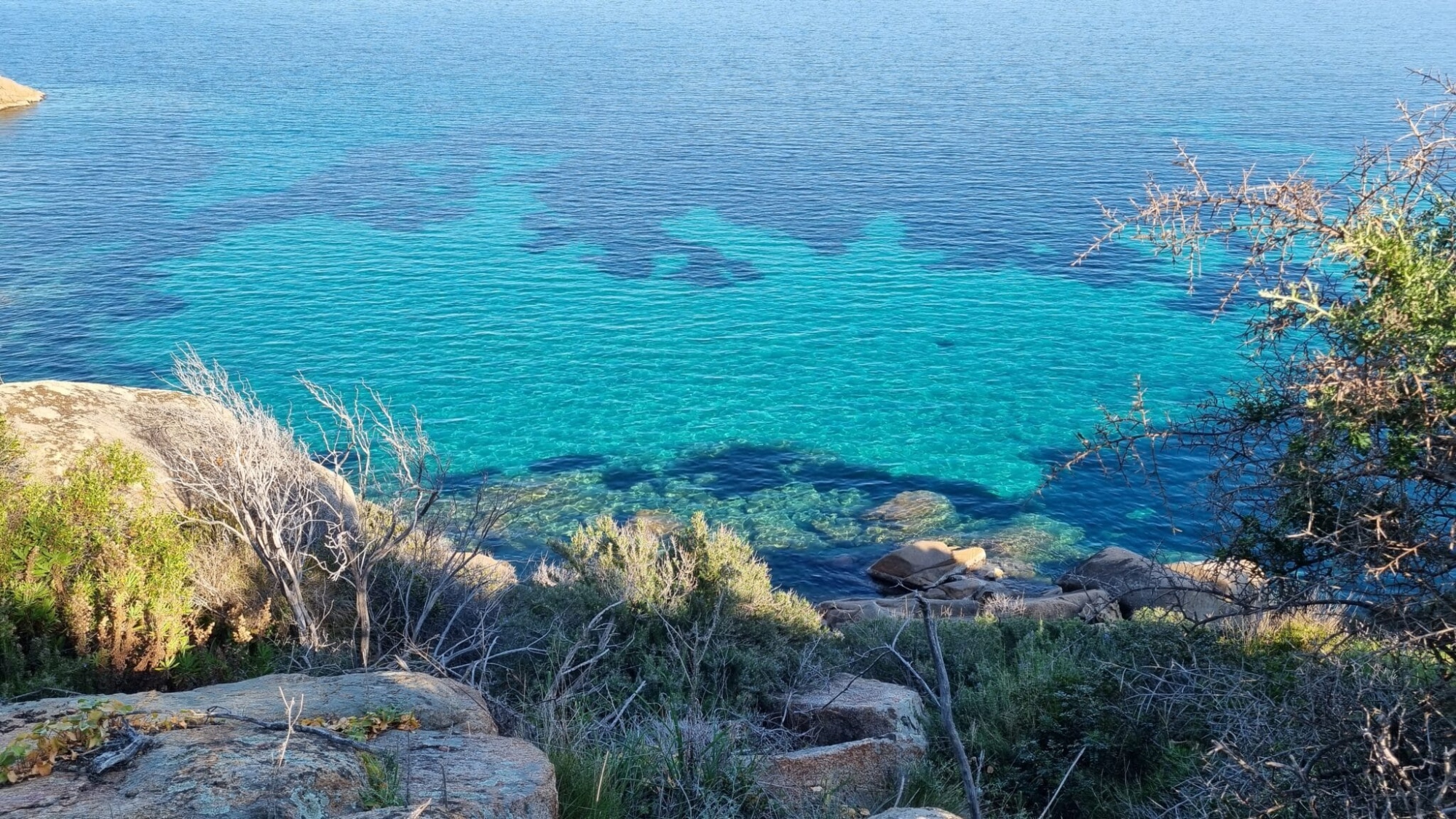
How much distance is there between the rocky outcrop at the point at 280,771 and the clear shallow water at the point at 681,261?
45.6 feet

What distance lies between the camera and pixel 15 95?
62.2 m

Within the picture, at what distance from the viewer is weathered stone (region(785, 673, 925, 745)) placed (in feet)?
29.1

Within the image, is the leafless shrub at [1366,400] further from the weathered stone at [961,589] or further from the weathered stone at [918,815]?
the weathered stone at [961,589]

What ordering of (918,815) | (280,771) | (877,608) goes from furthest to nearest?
(877,608)
(918,815)
(280,771)

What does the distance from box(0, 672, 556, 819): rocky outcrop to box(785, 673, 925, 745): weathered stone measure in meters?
3.56

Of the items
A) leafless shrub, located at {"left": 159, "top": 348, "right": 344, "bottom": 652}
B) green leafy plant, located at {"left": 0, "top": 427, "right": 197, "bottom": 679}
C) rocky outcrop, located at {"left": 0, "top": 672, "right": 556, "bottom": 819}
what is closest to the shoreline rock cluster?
leafless shrub, located at {"left": 159, "top": 348, "right": 344, "bottom": 652}

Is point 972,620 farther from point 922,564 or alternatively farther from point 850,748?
point 922,564

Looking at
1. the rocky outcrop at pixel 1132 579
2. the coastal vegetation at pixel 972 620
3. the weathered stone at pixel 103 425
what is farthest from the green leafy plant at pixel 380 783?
the rocky outcrop at pixel 1132 579

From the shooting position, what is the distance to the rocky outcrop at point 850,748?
7594 mm

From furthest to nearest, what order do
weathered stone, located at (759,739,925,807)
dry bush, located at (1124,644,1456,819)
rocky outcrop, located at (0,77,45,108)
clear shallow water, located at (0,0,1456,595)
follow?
1. rocky outcrop, located at (0,77,45,108)
2. clear shallow water, located at (0,0,1456,595)
3. weathered stone, located at (759,739,925,807)
4. dry bush, located at (1124,644,1456,819)

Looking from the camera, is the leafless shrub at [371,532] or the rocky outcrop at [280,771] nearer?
the rocky outcrop at [280,771]

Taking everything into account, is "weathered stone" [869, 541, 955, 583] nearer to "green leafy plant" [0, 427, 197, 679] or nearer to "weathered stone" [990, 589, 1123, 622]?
"weathered stone" [990, 589, 1123, 622]

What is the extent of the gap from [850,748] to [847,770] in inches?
7.9

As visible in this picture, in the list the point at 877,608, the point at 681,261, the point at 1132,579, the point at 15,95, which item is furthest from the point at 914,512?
the point at 15,95
